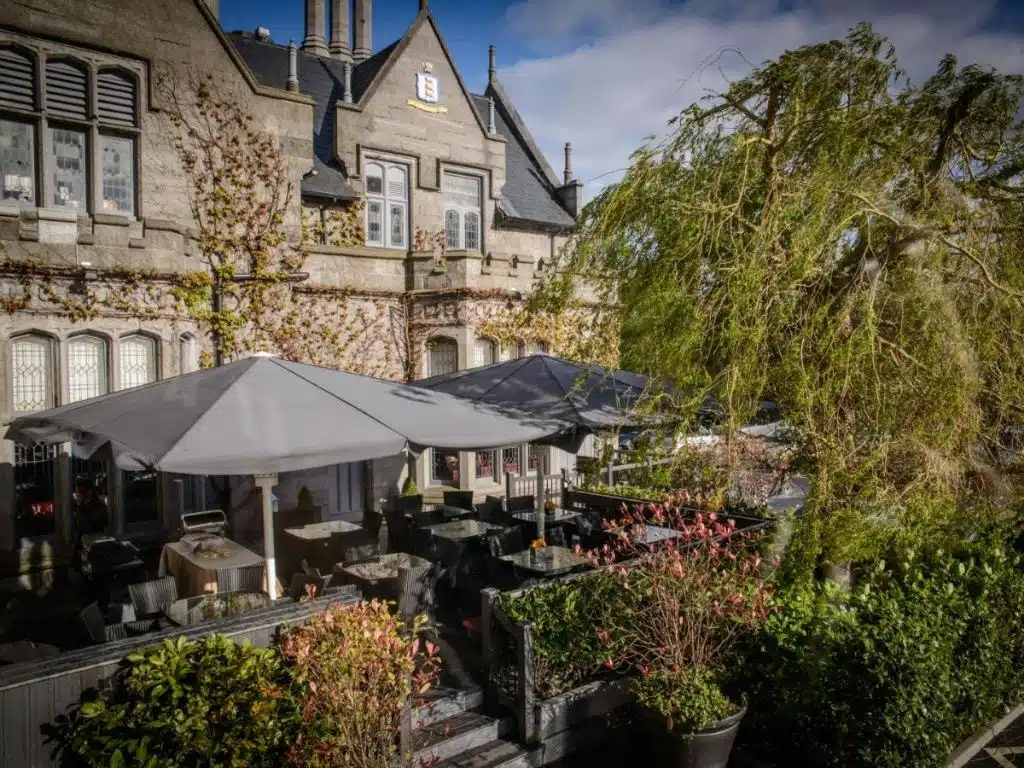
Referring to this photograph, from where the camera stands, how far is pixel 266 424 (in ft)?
20.3

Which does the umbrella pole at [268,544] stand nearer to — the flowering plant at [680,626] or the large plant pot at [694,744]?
the flowering plant at [680,626]

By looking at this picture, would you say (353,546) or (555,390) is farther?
(555,390)

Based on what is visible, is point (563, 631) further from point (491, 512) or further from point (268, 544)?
point (491, 512)

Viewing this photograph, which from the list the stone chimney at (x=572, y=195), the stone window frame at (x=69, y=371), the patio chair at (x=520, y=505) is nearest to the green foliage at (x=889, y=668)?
the patio chair at (x=520, y=505)

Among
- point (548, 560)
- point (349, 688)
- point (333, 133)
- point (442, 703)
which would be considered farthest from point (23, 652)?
point (333, 133)

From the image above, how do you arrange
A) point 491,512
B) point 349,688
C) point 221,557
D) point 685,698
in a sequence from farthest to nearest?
point 491,512, point 221,557, point 685,698, point 349,688

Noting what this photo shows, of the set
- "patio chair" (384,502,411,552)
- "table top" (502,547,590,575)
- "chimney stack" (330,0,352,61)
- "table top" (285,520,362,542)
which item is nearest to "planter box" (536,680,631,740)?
"table top" (502,547,590,575)

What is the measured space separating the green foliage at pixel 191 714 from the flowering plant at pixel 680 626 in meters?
2.50

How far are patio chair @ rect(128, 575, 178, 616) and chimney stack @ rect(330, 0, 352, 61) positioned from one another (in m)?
18.8

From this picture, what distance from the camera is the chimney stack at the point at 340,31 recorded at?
70.9 feet

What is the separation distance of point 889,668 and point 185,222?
494 inches

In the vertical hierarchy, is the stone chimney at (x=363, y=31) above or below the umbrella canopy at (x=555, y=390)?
above

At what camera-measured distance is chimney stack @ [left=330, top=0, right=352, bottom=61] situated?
21.6 m

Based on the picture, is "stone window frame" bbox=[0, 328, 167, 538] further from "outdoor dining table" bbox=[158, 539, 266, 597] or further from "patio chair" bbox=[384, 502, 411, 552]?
"patio chair" bbox=[384, 502, 411, 552]
